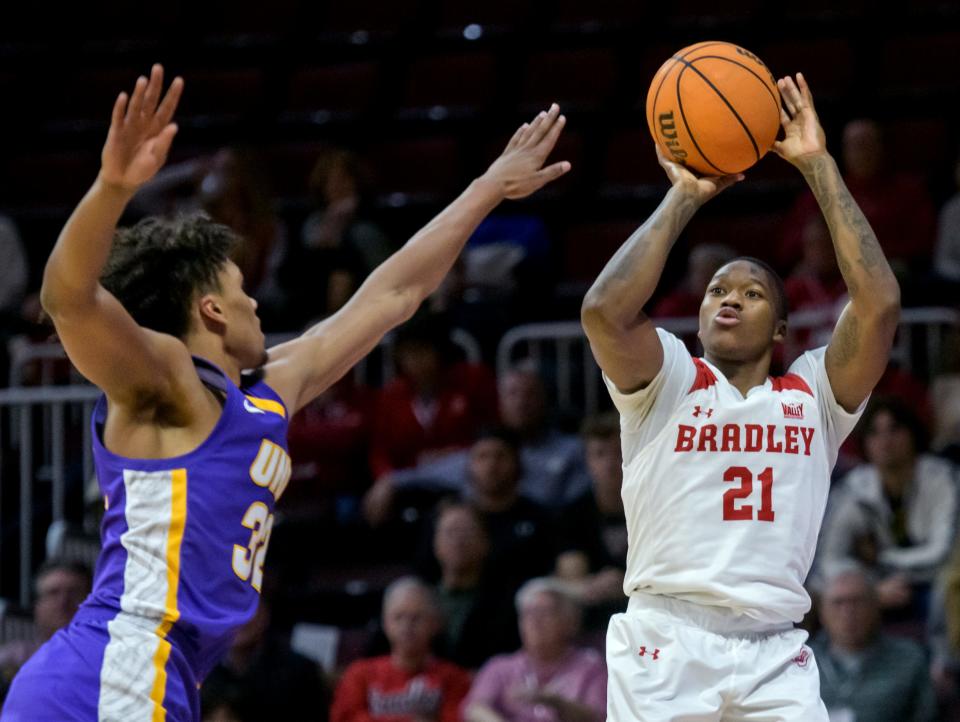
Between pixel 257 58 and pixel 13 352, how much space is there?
3813 mm

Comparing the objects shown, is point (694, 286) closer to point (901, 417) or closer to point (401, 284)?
point (901, 417)

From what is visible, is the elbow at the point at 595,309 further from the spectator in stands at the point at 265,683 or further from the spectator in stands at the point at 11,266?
the spectator in stands at the point at 11,266

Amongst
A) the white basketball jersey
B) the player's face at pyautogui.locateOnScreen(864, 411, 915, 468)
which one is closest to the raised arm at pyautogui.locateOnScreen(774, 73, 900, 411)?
the white basketball jersey

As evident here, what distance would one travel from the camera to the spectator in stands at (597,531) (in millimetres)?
7988

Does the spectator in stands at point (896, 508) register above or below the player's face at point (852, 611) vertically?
above

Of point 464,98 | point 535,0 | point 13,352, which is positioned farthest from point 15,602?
point 535,0

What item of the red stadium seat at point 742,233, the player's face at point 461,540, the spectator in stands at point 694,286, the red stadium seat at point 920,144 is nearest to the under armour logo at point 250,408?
the player's face at point 461,540

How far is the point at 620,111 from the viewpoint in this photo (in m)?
11.6

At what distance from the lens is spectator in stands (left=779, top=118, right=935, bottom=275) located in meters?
9.71

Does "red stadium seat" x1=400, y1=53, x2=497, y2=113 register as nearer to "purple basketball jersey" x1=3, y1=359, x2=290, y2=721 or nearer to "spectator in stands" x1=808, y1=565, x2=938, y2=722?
"spectator in stands" x1=808, y1=565, x2=938, y2=722

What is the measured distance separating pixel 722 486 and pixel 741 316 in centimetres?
51

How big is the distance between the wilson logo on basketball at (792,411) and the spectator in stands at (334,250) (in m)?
5.19

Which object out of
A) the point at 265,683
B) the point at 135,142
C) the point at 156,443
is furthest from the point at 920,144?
the point at 135,142

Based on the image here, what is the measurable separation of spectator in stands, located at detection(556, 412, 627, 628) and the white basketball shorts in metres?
3.43
